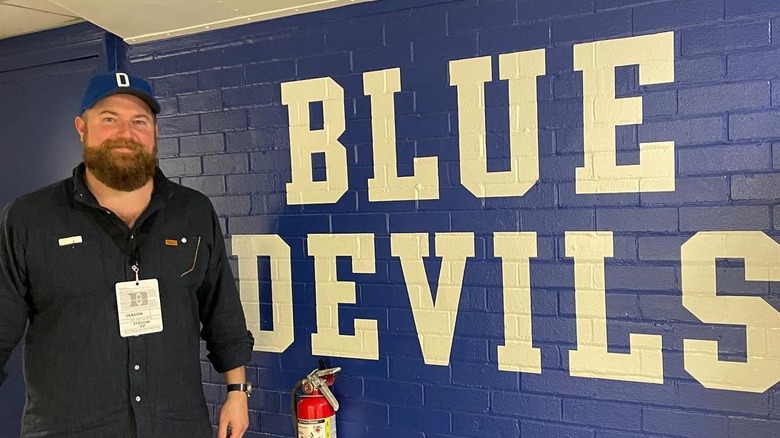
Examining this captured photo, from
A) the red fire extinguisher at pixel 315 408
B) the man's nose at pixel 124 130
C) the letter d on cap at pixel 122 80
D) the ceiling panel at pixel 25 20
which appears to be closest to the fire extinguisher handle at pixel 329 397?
the red fire extinguisher at pixel 315 408

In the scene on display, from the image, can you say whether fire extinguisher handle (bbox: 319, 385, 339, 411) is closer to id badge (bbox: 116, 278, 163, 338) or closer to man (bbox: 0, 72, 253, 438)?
man (bbox: 0, 72, 253, 438)

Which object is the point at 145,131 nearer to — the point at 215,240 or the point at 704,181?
the point at 215,240

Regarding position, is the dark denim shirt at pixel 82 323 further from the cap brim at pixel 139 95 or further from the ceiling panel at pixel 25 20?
the ceiling panel at pixel 25 20

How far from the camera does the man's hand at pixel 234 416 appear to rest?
2451 mm

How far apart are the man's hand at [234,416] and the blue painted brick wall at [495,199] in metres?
0.37

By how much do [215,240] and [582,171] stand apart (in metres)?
1.29

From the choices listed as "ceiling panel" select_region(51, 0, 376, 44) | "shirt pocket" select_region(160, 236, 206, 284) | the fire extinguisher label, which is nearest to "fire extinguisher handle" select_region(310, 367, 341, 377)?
the fire extinguisher label

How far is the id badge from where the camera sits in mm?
2186

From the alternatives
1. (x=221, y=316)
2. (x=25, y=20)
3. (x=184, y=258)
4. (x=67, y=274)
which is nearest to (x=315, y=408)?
(x=221, y=316)

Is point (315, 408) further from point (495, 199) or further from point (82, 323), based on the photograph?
point (495, 199)

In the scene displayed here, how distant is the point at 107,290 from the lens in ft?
7.16

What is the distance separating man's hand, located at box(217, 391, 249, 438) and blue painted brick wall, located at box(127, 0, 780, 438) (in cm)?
37

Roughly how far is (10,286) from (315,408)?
111 cm

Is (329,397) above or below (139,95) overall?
below
